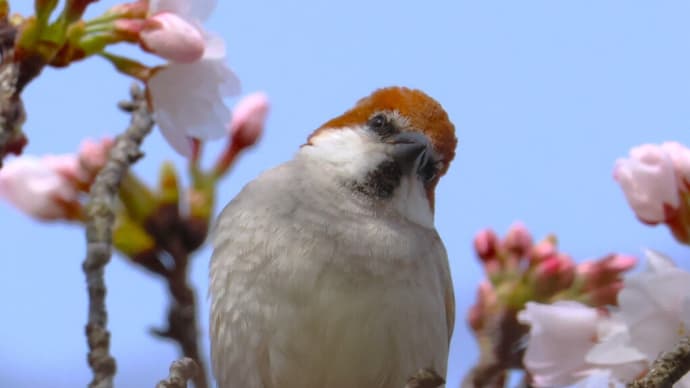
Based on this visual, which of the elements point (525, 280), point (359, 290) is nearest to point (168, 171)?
point (359, 290)

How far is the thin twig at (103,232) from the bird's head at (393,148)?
2.50 feet

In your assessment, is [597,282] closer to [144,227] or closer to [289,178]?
[289,178]

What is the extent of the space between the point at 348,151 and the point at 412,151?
0.70 feet

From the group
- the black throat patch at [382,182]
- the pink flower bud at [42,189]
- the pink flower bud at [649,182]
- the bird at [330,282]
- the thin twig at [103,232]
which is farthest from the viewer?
the black throat patch at [382,182]

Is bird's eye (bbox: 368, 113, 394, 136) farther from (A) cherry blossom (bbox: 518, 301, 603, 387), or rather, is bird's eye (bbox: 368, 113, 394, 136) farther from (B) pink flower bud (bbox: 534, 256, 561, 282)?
(A) cherry blossom (bbox: 518, 301, 603, 387)

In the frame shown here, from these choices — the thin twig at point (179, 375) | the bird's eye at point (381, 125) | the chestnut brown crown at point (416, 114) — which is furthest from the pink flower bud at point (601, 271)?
the thin twig at point (179, 375)

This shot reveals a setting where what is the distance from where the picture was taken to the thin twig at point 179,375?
74.9 inches

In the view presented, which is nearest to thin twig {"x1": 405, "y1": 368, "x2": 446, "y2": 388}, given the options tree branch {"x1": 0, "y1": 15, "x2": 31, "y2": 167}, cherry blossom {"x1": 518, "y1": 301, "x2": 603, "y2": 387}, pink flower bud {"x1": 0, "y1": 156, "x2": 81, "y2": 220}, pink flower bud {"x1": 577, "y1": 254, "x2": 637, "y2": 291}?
cherry blossom {"x1": 518, "y1": 301, "x2": 603, "y2": 387}

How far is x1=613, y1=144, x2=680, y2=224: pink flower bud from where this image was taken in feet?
8.86

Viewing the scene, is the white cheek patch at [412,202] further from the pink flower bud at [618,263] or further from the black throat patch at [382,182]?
the pink flower bud at [618,263]

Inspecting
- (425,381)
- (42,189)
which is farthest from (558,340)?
(42,189)

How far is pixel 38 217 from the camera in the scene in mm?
3074

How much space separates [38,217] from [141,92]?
1.76 ft

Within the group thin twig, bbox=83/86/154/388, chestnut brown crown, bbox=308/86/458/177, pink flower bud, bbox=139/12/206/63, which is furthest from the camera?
chestnut brown crown, bbox=308/86/458/177
